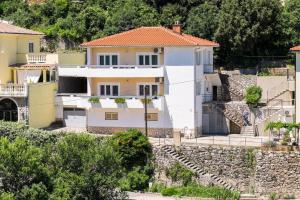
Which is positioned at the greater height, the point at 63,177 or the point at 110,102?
the point at 110,102

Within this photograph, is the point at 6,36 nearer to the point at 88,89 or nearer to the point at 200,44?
the point at 88,89

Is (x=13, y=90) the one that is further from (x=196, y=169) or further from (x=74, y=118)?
(x=196, y=169)

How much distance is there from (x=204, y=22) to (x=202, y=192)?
23959 mm

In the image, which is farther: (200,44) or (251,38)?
(251,38)

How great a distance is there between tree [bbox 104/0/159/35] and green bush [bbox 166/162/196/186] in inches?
860

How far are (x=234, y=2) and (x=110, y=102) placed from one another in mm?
15501

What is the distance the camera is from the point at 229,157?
5166 cm

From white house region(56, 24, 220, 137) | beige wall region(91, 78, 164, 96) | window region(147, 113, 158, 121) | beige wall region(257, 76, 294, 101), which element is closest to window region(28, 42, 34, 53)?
white house region(56, 24, 220, 137)

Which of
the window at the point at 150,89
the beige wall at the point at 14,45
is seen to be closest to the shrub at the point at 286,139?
the window at the point at 150,89

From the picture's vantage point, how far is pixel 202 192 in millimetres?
48469

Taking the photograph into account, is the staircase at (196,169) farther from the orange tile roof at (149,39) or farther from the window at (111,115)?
the orange tile roof at (149,39)

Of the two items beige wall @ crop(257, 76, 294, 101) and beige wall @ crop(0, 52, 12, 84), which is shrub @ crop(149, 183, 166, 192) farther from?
beige wall @ crop(257, 76, 294, 101)

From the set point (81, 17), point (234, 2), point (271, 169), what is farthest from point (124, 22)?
point (271, 169)

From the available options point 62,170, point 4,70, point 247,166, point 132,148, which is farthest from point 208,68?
point 62,170
